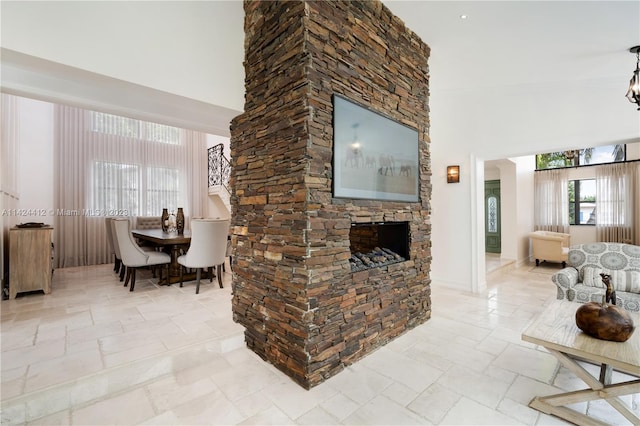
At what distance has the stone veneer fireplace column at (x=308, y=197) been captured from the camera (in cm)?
204

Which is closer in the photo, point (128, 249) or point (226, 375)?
point (226, 375)

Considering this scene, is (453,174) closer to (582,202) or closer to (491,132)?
(491,132)

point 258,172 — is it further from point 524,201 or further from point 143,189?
point 524,201

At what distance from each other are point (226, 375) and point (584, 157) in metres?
9.36

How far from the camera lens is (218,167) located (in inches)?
307

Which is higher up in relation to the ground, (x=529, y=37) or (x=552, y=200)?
(x=529, y=37)

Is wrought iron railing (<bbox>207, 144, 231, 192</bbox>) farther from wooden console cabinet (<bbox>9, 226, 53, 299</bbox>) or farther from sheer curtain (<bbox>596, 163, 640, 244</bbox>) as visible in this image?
sheer curtain (<bbox>596, 163, 640, 244</bbox>)

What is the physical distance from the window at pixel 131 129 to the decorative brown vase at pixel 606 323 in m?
6.80

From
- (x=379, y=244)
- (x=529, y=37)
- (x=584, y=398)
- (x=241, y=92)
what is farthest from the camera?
(x=379, y=244)

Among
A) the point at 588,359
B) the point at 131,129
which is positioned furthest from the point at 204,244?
the point at 131,129

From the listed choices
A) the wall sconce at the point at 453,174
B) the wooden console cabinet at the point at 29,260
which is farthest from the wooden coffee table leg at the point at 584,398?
the wooden console cabinet at the point at 29,260

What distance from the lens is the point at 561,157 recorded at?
753cm

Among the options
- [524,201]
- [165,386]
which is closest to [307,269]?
[165,386]

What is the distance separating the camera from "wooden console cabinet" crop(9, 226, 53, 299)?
142 inches
